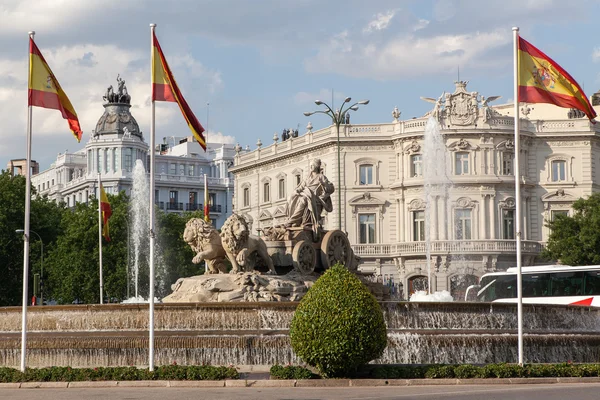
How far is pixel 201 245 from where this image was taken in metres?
31.0

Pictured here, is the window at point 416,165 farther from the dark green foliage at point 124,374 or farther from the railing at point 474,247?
the dark green foliage at point 124,374

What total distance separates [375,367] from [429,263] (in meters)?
52.2

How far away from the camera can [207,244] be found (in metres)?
30.8

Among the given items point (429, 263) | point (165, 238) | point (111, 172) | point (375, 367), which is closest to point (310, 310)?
point (375, 367)

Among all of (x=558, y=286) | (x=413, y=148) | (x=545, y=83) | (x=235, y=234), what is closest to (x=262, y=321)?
(x=235, y=234)

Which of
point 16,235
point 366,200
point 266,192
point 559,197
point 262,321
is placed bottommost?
point 262,321

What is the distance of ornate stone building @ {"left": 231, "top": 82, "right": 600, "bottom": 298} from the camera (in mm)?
78625

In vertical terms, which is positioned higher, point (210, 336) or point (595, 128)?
point (595, 128)

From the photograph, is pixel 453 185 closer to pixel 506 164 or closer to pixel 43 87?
pixel 506 164

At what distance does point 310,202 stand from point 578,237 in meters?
41.2

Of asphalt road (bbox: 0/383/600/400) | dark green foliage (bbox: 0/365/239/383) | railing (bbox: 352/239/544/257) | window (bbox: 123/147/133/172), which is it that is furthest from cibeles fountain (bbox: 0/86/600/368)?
window (bbox: 123/147/133/172)

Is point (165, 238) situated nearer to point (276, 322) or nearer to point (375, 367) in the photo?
point (276, 322)

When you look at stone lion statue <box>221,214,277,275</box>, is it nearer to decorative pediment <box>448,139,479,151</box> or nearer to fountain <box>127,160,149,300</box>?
fountain <box>127,160,149,300</box>

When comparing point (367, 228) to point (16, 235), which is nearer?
point (16, 235)
